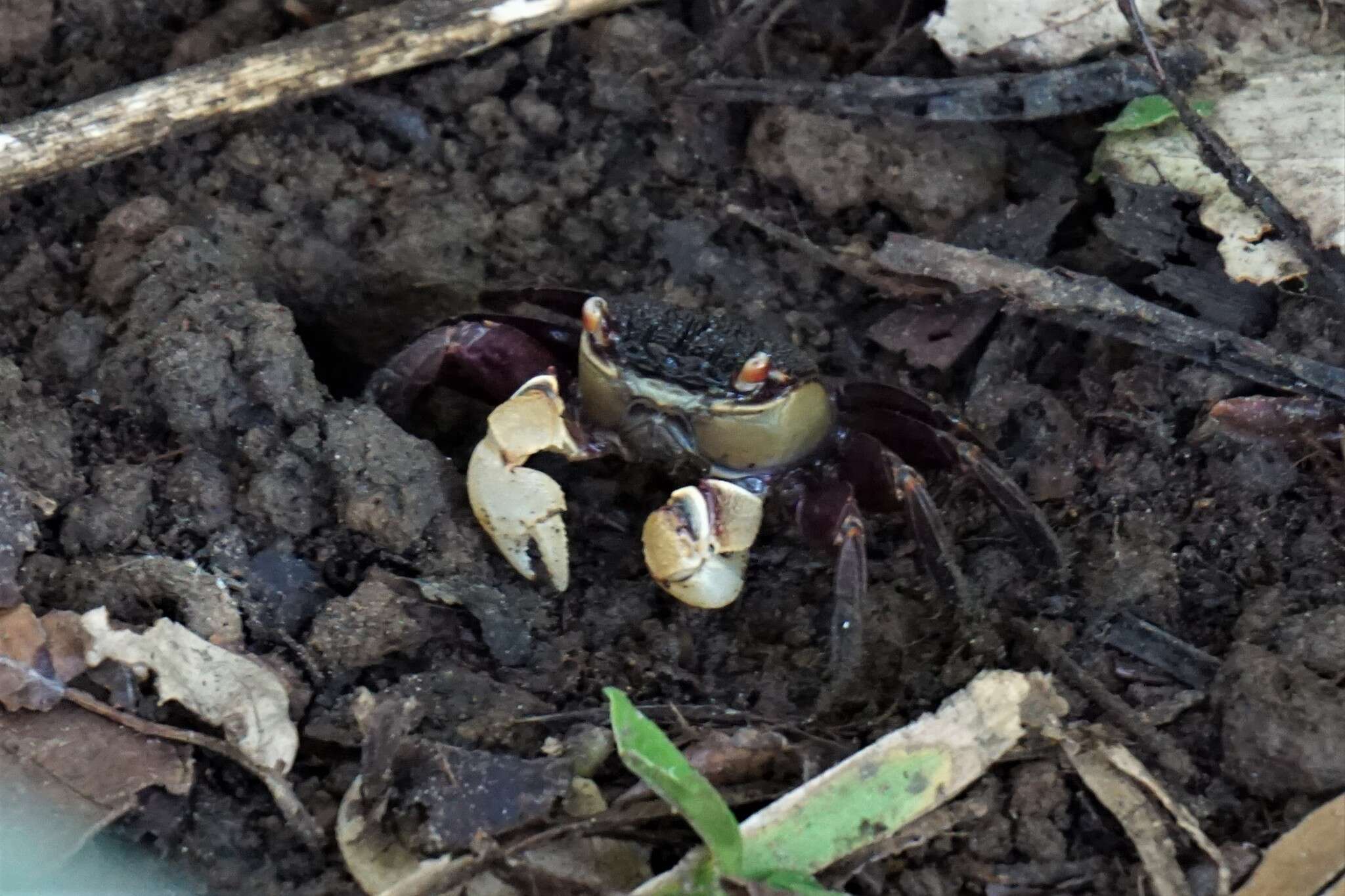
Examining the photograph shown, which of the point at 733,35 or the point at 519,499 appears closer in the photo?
the point at 519,499

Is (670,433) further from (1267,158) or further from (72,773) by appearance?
(1267,158)

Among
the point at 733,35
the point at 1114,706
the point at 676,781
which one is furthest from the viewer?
the point at 733,35

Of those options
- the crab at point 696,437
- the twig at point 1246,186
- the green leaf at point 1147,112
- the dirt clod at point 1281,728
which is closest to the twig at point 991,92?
the green leaf at point 1147,112

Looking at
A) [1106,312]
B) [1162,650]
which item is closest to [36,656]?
[1162,650]

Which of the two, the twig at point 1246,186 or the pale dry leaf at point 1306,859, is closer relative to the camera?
the pale dry leaf at point 1306,859

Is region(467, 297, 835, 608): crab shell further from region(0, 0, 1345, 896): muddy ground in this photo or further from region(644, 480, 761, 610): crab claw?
region(0, 0, 1345, 896): muddy ground

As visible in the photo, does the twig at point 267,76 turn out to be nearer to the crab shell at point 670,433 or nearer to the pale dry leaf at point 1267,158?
the crab shell at point 670,433

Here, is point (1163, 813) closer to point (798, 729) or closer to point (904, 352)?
point (798, 729)
